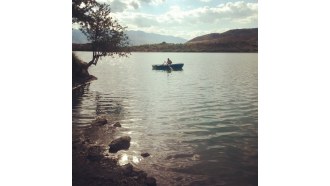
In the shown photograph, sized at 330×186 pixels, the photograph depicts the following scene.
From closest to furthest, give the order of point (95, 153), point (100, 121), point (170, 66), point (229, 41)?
1. point (95, 153)
2. point (100, 121)
3. point (229, 41)
4. point (170, 66)

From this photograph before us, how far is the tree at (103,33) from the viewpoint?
25.1ft

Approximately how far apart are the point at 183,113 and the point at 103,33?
2632mm

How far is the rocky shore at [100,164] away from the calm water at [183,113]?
12 cm

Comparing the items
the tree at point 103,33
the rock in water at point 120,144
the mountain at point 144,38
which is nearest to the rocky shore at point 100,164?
the rock in water at point 120,144

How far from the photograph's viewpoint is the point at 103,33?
8.09m

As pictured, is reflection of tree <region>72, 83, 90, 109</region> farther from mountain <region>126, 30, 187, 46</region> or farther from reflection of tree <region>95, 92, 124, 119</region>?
mountain <region>126, 30, 187, 46</region>

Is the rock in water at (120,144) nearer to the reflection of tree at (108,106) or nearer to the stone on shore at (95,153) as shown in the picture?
the stone on shore at (95,153)

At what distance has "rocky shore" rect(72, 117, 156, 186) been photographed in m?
6.60

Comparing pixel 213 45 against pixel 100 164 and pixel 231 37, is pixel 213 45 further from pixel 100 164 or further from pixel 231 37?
pixel 100 164

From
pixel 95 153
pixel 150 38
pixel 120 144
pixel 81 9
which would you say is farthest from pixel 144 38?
pixel 95 153

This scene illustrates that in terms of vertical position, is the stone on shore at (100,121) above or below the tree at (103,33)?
below

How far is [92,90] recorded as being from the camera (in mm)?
8172
